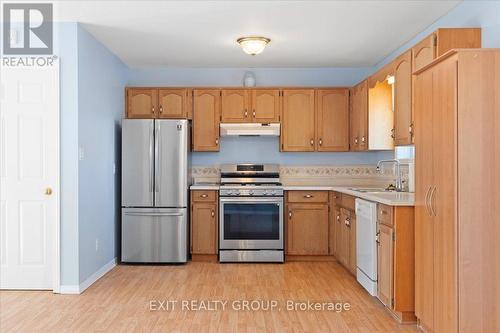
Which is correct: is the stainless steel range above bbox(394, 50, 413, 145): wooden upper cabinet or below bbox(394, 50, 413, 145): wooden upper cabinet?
below

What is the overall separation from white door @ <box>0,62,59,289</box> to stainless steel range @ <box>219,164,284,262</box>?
6.83ft

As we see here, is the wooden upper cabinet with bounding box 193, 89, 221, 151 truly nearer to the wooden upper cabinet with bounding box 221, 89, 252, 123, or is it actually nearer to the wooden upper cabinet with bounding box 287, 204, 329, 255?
the wooden upper cabinet with bounding box 221, 89, 252, 123

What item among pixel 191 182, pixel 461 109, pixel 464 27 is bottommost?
pixel 191 182

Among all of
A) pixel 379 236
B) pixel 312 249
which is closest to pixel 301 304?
pixel 379 236

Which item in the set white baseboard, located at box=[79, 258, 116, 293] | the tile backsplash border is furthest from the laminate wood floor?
the tile backsplash border

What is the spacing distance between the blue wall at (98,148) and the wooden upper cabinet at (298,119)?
215 centimetres

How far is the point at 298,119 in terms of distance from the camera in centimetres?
596

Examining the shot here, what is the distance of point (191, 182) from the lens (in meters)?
6.01

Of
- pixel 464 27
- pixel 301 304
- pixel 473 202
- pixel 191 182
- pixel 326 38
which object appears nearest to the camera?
pixel 473 202

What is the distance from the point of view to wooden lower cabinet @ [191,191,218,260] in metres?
5.67

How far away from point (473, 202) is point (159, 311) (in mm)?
2528

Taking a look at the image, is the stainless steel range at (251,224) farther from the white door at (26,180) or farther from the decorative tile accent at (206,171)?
the white door at (26,180)

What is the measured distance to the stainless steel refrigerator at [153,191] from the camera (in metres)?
5.47

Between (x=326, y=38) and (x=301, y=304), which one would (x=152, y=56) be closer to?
(x=326, y=38)
